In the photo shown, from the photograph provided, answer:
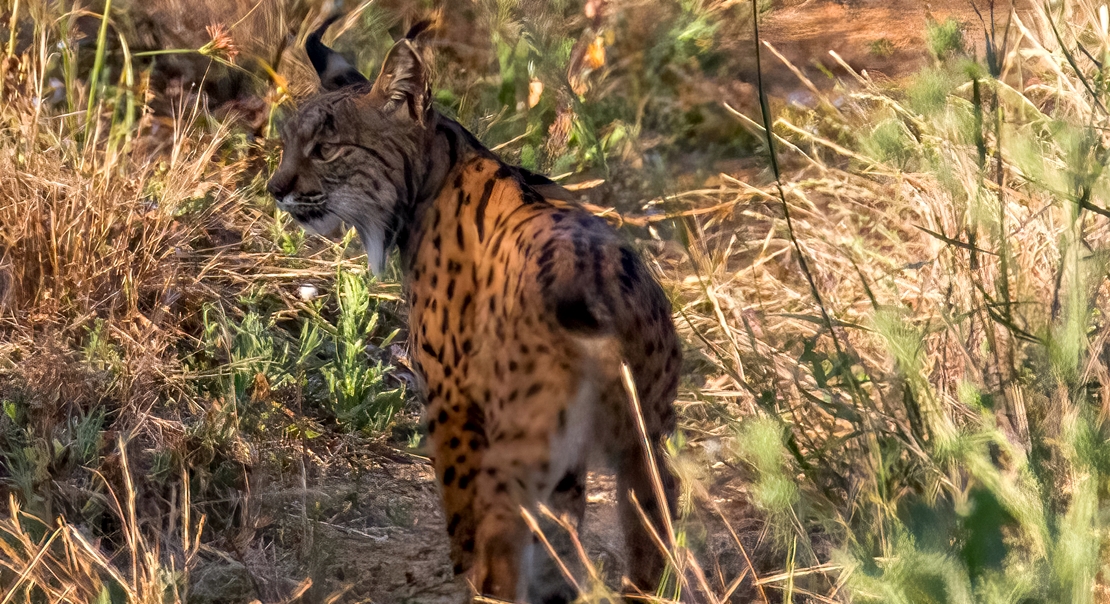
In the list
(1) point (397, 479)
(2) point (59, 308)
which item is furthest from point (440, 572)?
(2) point (59, 308)

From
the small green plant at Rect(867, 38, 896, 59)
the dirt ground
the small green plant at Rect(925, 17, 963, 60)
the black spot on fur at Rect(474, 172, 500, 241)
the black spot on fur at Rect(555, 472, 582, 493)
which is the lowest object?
the dirt ground

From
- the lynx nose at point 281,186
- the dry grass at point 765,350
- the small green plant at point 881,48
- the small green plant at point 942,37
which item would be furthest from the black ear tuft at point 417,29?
the small green plant at point 881,48

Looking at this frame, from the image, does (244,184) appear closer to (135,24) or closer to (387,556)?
(135,24)

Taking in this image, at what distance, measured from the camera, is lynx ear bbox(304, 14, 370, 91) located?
390 cm

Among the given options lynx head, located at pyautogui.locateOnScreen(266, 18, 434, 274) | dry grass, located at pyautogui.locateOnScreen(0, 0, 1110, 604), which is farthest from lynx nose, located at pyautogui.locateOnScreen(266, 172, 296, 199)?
dry grass, located at pyautogui.locateOnScreen(0, 0, 1110, 604)

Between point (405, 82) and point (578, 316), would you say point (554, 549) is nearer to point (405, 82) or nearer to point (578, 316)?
point (578, 316)

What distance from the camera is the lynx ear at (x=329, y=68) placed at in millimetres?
3902

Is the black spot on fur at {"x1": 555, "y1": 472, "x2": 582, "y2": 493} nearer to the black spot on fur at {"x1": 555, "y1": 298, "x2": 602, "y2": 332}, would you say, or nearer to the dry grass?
the dry grass

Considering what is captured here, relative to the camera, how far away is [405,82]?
11.3 feet

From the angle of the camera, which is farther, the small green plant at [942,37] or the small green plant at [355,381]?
the small green plant at [355,381]

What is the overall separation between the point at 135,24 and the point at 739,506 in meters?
4.16

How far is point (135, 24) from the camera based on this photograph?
6.43 m

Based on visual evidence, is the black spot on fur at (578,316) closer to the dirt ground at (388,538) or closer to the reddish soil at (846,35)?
the dirt ground at (388,538)

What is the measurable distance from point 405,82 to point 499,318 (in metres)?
0.84
